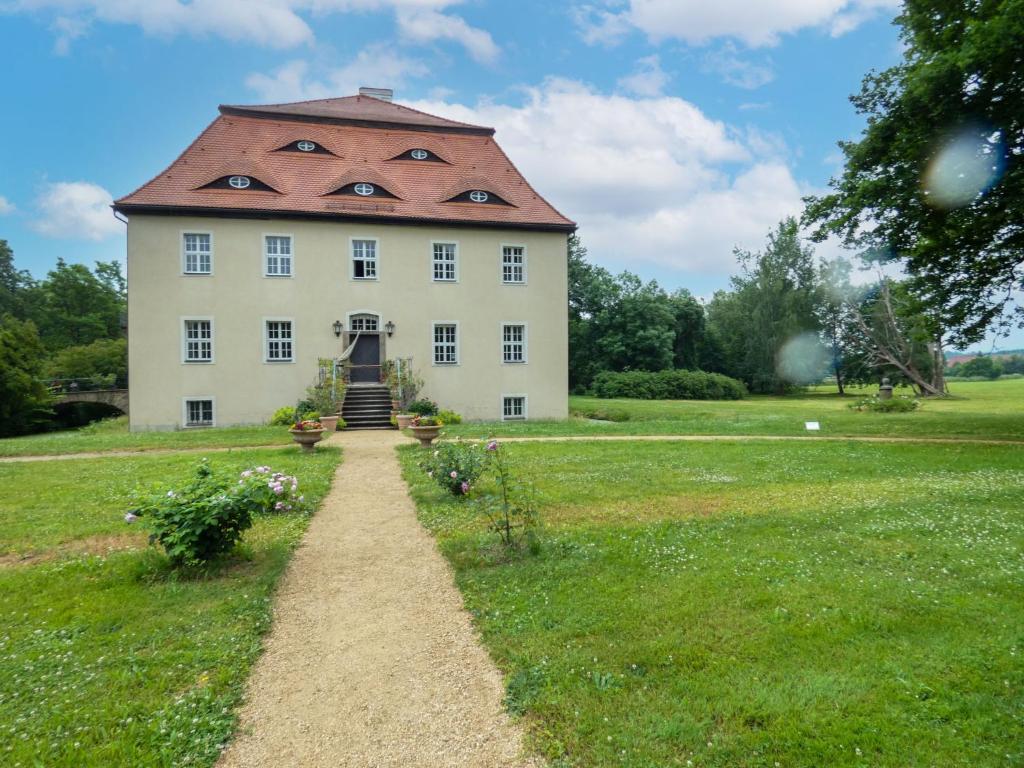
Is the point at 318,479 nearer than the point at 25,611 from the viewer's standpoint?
Answer: No

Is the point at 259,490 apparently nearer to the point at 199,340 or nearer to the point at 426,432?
the point at 426,432

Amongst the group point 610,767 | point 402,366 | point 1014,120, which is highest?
point 1014,120

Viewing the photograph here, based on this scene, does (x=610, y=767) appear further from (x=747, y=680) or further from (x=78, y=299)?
(x=78, y=299)

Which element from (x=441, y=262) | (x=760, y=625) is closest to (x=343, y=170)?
(x=441, y=262)

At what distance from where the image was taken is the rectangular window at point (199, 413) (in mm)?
20919

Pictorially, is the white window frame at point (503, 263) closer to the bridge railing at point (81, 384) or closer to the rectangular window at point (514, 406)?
the rectangular window at point (514, 406)

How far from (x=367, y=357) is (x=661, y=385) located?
88.7ft

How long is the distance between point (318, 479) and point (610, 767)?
838 centimetres

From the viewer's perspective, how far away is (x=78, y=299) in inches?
2025

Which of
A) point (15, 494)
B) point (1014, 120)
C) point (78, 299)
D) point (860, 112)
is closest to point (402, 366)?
point (15, 494)

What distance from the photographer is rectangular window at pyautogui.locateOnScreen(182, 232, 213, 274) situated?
2081 centimetres

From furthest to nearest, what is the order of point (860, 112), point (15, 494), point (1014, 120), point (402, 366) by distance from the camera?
1. point (402, 366)
2. point (860, 112)
3. point (1014, 120)
4. point (15, 494)

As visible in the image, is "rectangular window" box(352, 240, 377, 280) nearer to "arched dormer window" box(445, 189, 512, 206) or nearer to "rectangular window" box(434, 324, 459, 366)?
"rectangular window" box(434, 324, 459, 366)

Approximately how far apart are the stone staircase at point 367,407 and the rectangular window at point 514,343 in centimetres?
511
